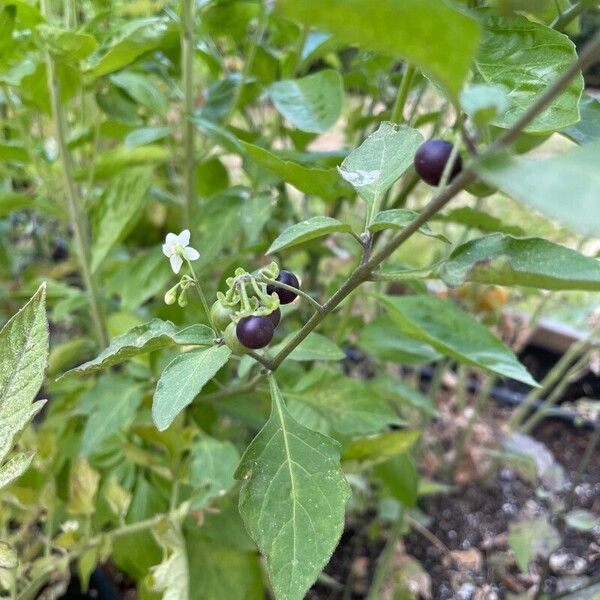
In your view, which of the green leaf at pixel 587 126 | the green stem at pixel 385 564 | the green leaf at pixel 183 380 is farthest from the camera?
the green stem at pixel 385 564

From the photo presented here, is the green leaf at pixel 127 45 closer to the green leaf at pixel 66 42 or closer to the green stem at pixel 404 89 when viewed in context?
the green leaf at pixel 66 42

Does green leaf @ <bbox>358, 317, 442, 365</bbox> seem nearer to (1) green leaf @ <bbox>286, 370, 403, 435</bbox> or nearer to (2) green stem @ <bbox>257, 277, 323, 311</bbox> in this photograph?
(1) green leaf @ <bbox>286, 370, 403, 435</bbox>

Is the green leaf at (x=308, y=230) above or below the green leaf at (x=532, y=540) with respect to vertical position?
above

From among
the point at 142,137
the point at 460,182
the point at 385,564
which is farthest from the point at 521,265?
the point at 385,564

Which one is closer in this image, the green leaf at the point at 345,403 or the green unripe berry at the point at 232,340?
the green unripe berry at the point at 232,340

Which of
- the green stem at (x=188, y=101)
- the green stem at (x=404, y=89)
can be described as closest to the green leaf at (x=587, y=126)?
the green stem at (x=404, y=89)

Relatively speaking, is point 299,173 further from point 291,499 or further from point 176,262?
point 291,499

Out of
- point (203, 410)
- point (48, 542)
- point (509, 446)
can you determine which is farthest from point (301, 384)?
point (509, 446)
